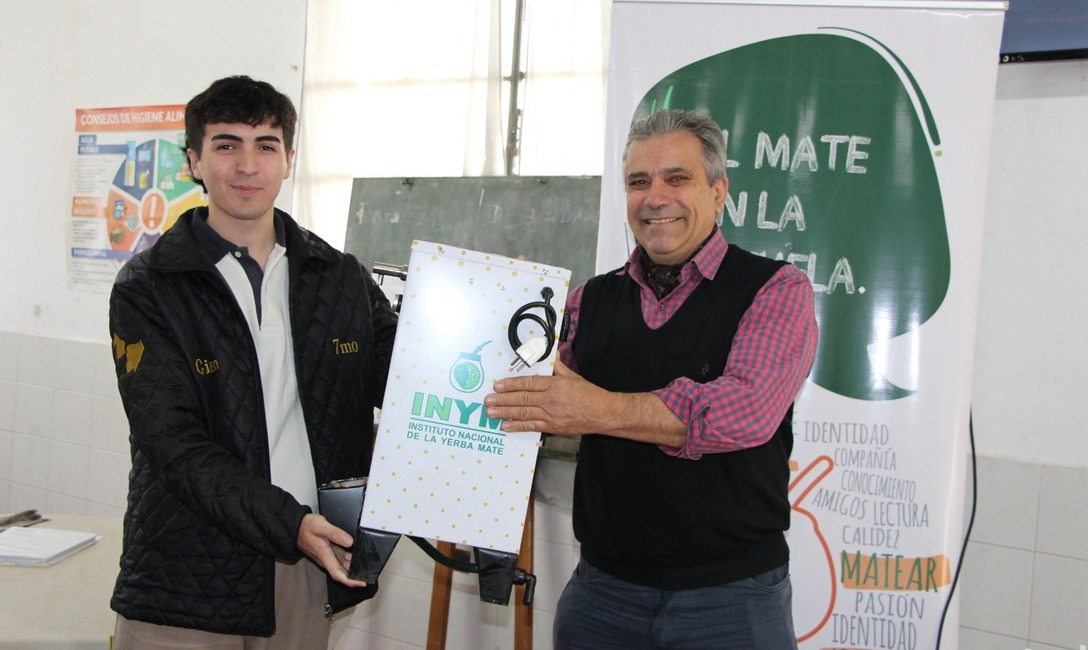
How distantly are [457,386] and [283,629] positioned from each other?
64cm

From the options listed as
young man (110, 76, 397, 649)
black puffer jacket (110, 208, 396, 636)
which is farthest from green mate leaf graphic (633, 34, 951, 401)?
black puffer jacket (110, 208, 396, 636)

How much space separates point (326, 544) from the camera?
4.58 ft

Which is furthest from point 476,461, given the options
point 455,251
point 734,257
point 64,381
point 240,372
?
point 64,381

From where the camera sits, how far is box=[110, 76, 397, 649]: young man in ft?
4.72

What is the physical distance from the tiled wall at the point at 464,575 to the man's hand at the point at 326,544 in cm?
75

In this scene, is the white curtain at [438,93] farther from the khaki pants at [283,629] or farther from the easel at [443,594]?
the khaki pants at [283,629]

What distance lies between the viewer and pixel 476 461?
139 centimetres

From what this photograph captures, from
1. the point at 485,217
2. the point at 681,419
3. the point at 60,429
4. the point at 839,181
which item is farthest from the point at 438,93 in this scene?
the point at 60,429

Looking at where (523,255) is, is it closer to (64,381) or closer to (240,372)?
(240,372)

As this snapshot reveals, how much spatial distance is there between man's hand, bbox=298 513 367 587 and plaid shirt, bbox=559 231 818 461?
0.59 meters

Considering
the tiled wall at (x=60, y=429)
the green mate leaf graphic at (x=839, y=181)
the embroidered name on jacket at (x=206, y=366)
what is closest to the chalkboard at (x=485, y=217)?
the green mate leaf graphic at (x=839, y=181)

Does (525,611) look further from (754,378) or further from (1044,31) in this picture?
(1044,31)

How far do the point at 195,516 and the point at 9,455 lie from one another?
3547 mm

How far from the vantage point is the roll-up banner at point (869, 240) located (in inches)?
79.1
